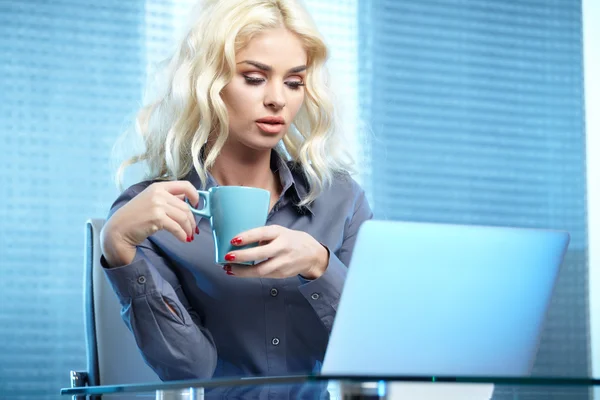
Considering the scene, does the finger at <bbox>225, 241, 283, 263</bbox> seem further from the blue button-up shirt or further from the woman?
the blue button-up shirt

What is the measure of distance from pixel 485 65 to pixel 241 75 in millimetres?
1969

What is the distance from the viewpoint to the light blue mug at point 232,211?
3.46ft

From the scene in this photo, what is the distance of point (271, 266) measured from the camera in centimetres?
112

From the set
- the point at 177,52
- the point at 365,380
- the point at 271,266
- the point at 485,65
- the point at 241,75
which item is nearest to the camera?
the point at 365,380

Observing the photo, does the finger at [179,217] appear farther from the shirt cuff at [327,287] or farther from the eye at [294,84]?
the eye at [294,84]

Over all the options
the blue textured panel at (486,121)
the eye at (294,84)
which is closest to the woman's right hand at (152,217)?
the eye at (294,84)

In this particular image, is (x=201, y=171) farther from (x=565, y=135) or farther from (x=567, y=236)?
(x=565, y=135)

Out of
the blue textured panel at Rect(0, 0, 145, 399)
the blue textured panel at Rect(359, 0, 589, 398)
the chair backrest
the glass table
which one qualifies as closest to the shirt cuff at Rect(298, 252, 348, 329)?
the glass table

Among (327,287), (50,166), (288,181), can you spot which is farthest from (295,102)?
(50,166)

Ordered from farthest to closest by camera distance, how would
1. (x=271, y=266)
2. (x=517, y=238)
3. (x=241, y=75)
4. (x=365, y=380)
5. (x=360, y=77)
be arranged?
(x=360, y=77)
(x=241, y=75)
(x=271, y=266)
(x=517, y=238)
(x=365, y=380)

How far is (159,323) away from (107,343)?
0.19m

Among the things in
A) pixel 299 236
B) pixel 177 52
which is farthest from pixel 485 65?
pixel 299 236

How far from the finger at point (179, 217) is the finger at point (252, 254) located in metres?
0.09

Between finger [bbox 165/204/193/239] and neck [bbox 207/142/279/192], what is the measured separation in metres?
0.39
